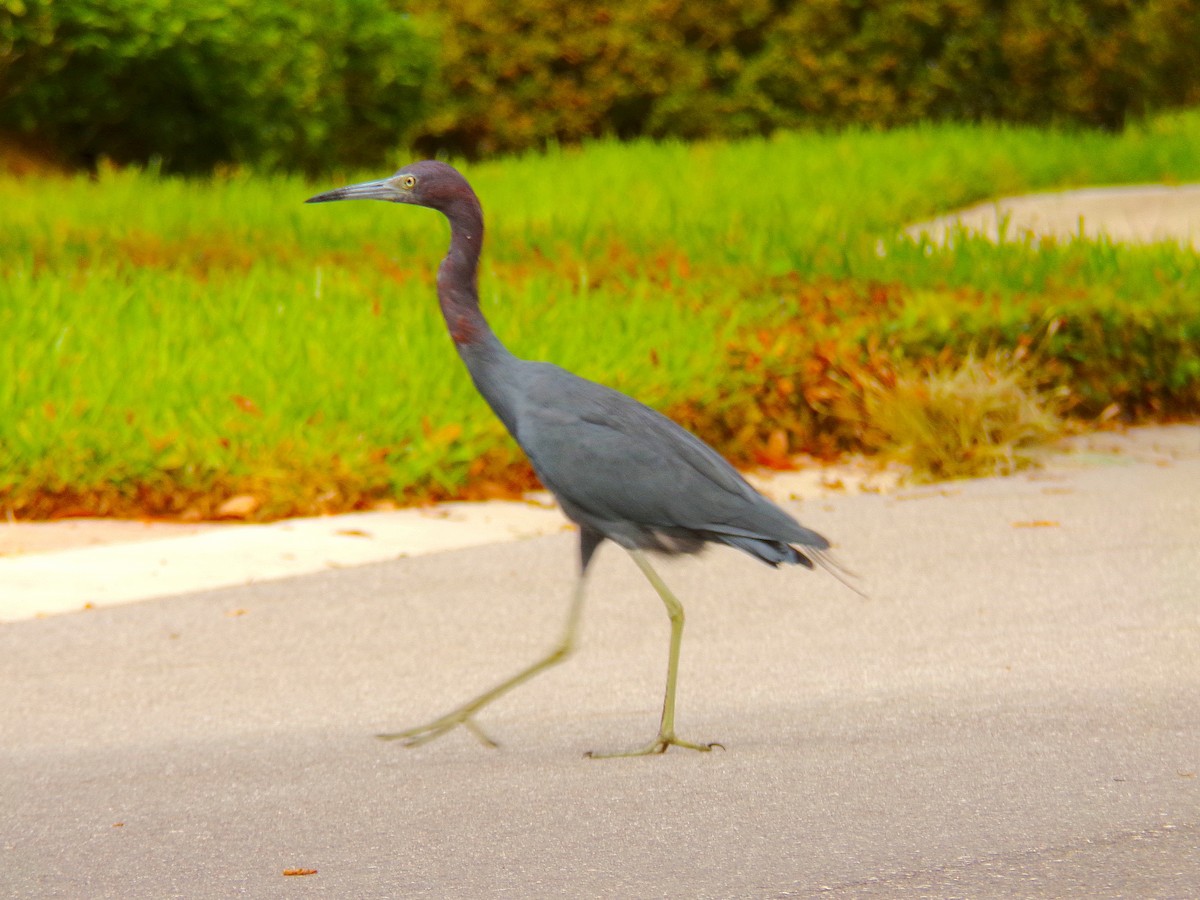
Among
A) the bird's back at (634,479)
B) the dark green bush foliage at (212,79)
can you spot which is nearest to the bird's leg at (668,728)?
the bird's back at (634,479)

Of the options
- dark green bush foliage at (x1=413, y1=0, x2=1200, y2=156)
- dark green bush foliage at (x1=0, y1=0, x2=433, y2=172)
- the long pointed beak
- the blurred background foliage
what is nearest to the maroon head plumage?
the long pointed beak

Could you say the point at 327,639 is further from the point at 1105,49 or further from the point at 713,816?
the point at 1105,49

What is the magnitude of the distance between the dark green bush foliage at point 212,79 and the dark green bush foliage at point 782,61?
4.94 feet

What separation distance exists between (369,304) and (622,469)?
5.52 meters

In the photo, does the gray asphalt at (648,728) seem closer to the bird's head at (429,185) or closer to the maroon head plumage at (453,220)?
the maroon head plumage at (453,220)

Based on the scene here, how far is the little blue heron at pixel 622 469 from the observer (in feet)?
14.4

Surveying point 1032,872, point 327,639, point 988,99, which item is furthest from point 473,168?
point 1032,872

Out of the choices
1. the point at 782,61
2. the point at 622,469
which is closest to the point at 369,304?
the point at 622,469

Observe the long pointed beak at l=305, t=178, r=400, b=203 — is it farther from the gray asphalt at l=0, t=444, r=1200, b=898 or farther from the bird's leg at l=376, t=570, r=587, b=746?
the gray asphalt at l=0, t=444, r=1200, b=898

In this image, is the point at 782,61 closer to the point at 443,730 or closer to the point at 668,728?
the point at 443,730

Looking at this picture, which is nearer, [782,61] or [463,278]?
[463,278]

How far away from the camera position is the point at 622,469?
4.39 metres

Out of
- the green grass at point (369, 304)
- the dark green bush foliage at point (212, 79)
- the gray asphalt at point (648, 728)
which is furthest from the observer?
the dark green bush foliage at point (212, 79)

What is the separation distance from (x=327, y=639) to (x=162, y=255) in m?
5.55
